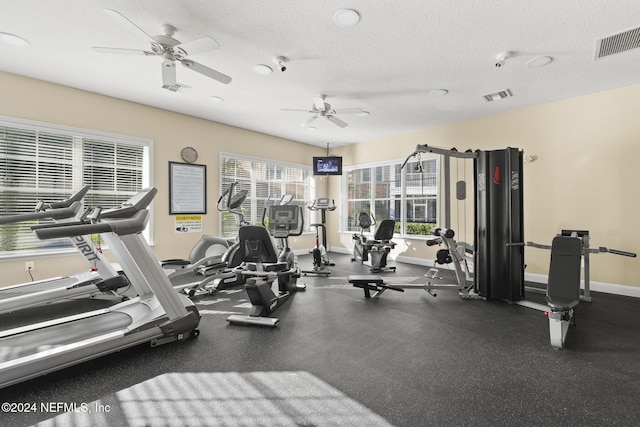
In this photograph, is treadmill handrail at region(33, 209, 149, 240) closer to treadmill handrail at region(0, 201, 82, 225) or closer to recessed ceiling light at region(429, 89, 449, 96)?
treadmill handrail at region(0, 201, 82, 225)

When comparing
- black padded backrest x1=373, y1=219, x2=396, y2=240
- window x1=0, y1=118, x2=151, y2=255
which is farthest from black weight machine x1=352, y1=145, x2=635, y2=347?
window x1=0, y1=118, x2=151, y2=255

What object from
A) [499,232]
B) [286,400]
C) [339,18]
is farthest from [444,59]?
[286,400]

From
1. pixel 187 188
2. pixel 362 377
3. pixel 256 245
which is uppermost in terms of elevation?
pixel 187 188

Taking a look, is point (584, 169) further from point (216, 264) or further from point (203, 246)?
point (203, 246)

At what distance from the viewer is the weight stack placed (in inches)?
141

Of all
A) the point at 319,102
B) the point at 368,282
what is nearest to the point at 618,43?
the point at 319,102

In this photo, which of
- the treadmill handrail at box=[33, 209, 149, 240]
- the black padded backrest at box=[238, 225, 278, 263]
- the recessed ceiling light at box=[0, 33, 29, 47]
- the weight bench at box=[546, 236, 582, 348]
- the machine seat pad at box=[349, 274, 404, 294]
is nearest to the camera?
the treadmill handrail at box=[33, 209, 149, 240]

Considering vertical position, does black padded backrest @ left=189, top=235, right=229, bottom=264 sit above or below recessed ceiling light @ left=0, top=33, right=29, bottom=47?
below

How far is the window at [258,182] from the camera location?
6090mm

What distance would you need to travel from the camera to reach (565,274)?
8.91ft

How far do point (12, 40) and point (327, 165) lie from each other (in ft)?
17.0

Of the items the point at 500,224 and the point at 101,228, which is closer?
the point at 101,228

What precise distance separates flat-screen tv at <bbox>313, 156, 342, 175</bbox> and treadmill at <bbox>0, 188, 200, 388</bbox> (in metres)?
4.71

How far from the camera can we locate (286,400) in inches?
68.6
